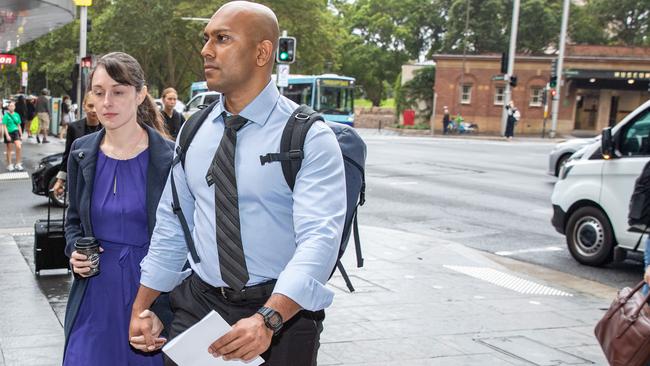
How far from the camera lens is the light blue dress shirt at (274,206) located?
2109 millimetres

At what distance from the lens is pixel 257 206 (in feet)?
7.47

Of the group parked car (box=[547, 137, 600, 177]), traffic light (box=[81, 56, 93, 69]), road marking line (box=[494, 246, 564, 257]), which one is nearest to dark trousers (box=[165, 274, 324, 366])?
road marking line (box=[494, 246, 564, 257])

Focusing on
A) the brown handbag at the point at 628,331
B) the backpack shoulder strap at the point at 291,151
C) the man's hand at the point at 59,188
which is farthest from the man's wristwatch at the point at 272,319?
the man's hand at the point at 59,188

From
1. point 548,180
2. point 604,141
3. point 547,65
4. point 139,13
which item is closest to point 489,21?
point 547,65

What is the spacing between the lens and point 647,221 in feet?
15.0

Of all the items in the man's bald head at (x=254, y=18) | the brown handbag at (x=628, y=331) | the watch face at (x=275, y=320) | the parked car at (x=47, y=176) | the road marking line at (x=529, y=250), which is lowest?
the road marking line at (x=529, y=250)

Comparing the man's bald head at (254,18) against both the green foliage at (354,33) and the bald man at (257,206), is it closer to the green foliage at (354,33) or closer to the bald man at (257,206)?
the bald man at (257,206)

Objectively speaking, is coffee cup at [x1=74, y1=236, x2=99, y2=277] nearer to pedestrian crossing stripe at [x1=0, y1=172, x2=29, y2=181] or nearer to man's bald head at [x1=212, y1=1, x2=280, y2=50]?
man's bald head at [x1=212, y1=1, x2=280, y2=50]

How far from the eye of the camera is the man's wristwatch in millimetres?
2020

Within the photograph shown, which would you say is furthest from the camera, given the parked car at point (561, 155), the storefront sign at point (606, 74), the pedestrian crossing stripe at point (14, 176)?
the storefront sign at point (606, 74)

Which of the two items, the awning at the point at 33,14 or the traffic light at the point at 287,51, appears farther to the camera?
the traffic light at the point at 287,51

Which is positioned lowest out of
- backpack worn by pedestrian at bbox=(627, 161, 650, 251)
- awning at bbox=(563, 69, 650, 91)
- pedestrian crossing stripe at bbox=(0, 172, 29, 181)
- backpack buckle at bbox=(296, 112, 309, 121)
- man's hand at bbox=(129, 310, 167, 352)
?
pedestrian crossing stripe at bbox=(0, 172, 29, 181)

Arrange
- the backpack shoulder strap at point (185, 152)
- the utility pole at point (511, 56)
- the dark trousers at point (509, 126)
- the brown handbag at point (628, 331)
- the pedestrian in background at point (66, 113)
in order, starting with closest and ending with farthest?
the backpack shoulder strap at point (185, 152) → the brown handbag at point (628, 331) → the pedestrian in background at point (66, 113) → the dark trousers at point (509, 126) → the utility pole at point (511, 56)

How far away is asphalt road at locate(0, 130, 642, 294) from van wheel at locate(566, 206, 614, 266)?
0.47 ft
